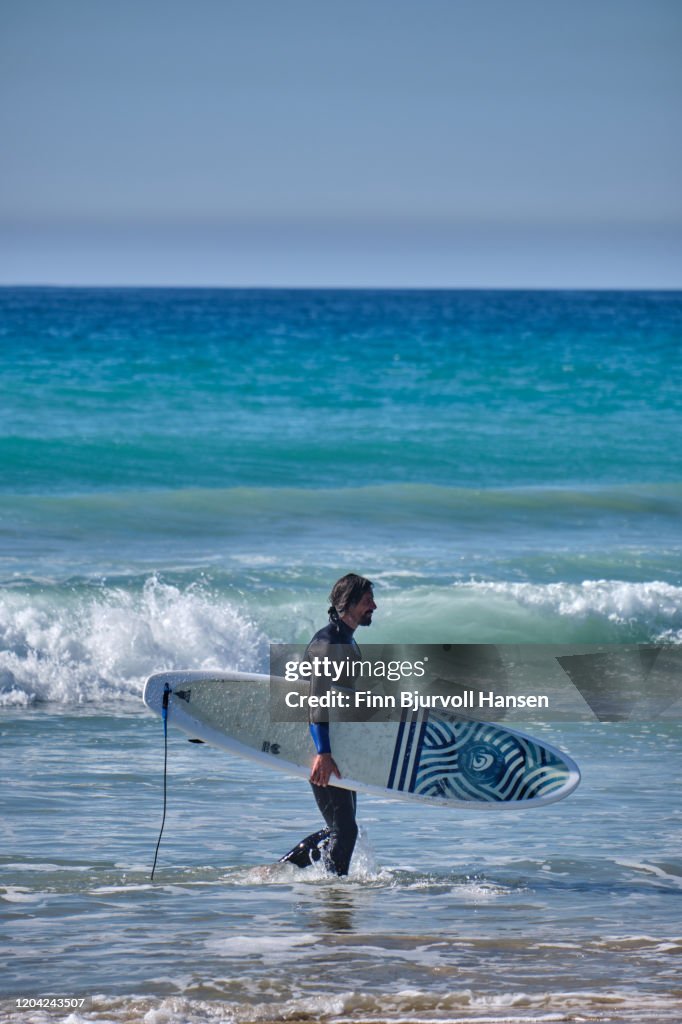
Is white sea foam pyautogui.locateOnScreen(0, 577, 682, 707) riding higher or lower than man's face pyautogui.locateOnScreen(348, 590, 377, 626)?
lower

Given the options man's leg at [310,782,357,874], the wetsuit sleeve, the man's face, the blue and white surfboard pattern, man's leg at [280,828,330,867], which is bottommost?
man's leg at [280,828,330,867]

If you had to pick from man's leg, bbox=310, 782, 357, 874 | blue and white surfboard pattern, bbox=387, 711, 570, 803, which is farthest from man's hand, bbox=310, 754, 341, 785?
blue and white surfboard pattern, bbox=387, 711, 570, 803

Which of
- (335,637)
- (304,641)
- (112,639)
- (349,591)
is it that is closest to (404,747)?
(335,637)

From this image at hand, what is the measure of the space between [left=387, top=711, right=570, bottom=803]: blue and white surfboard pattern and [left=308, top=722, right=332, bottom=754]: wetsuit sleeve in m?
0.72

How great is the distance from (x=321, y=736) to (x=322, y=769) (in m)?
0.15

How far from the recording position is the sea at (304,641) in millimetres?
5547

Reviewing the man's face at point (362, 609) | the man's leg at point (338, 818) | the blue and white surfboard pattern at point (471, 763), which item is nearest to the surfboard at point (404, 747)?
the blue and white surfboard pattern at point (471, 763)

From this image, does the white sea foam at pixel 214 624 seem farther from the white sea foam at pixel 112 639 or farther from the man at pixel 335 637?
the man at pixel 335 637

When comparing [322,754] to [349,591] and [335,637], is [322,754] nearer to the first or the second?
[335,637]

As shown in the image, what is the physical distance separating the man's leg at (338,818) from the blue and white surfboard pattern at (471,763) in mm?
403

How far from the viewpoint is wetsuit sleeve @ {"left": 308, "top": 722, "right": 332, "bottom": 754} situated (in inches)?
245

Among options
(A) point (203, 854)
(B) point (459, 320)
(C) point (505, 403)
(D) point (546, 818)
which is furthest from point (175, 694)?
(B) point (459, 320)

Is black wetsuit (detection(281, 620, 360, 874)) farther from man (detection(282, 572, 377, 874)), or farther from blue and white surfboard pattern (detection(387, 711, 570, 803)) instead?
blue and white surfboard pattern (detection(387, 711, 570, 803))

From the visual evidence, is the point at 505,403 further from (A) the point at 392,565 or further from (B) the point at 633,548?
(A) the point at 392,565
